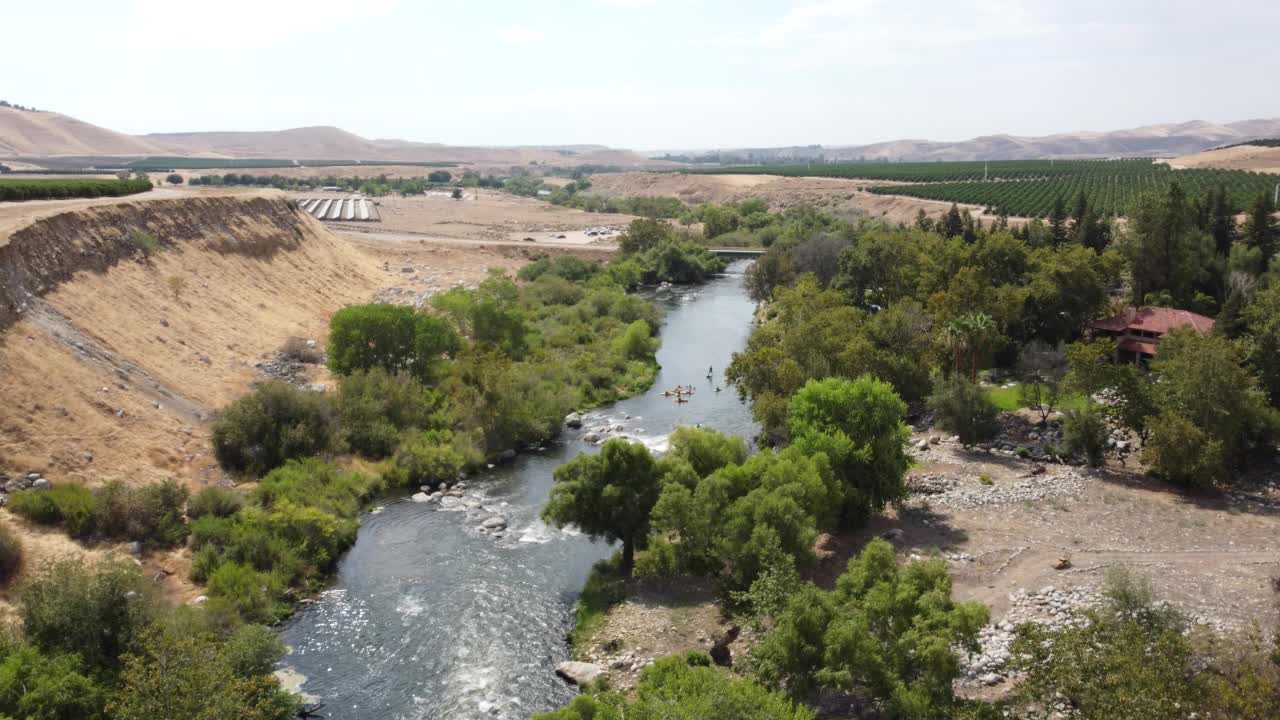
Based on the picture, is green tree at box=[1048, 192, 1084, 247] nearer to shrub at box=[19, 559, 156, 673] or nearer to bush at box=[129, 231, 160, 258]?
bush at box=[129, 231, 160, 258]

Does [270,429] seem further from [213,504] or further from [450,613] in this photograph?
[450,613]

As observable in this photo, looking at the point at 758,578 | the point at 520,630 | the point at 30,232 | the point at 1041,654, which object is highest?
the point at 30,232

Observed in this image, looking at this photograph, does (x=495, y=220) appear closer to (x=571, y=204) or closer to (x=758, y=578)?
(x=571, y=204)

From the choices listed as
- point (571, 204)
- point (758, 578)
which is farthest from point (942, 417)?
point (571, 204)

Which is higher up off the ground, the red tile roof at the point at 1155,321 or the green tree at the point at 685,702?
the red tile roof at the point at 1155,321

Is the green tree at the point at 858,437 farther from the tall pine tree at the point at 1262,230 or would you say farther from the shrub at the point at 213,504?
the tall pine tree at the point at 1262,230

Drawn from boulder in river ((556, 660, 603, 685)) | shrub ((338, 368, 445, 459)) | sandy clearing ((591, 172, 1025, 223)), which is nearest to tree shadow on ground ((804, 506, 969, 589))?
boulder in river ((556, 660, 603, 685))

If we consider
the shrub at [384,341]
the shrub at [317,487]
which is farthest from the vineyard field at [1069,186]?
the shrub at [317,487]
